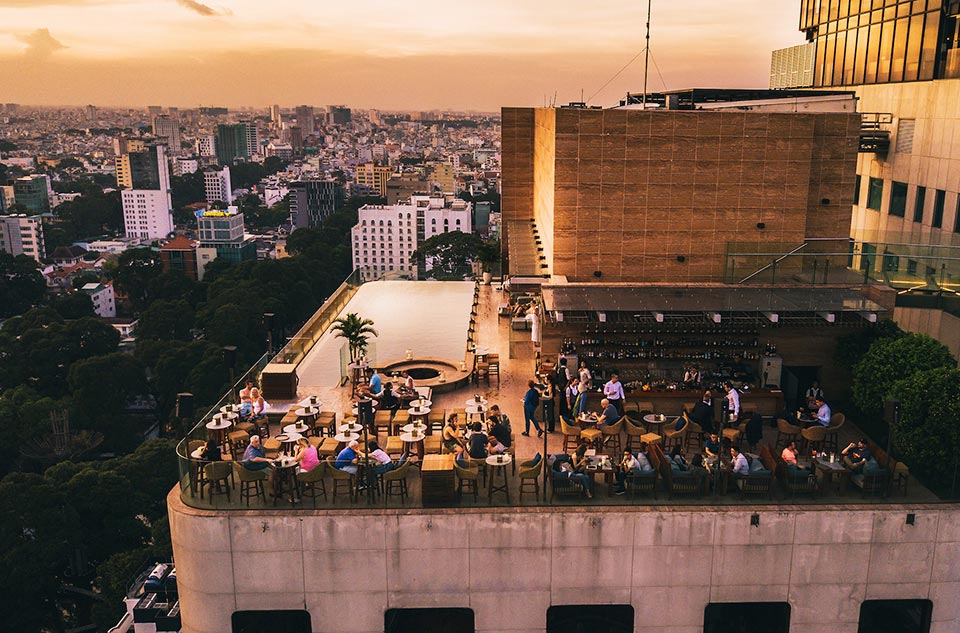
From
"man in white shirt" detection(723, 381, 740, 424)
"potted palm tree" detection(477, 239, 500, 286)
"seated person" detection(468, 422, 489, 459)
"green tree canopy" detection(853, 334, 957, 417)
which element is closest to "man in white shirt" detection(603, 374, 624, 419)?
"man in white shirt" detection(723, 381, 740, 424)

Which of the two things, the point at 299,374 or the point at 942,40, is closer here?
the point at 299,374

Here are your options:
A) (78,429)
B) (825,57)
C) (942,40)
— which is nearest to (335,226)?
(78,429)

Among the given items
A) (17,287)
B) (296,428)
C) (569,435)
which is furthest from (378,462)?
(17,287)

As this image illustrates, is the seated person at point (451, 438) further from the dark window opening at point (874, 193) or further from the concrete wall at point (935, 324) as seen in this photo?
the dark window opening at point (874, 193)

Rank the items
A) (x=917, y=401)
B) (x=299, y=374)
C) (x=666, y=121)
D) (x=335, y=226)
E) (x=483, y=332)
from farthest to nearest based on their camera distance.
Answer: (x=335, y=226) → (x=483, y=332) → (x=299, y=374) → (x=666, y=121) → (x=917, y=401)

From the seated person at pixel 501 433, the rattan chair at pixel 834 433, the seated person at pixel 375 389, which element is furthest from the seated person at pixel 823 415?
the seated person at pixel 375 389

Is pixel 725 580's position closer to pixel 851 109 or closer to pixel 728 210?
pixel 728 210
